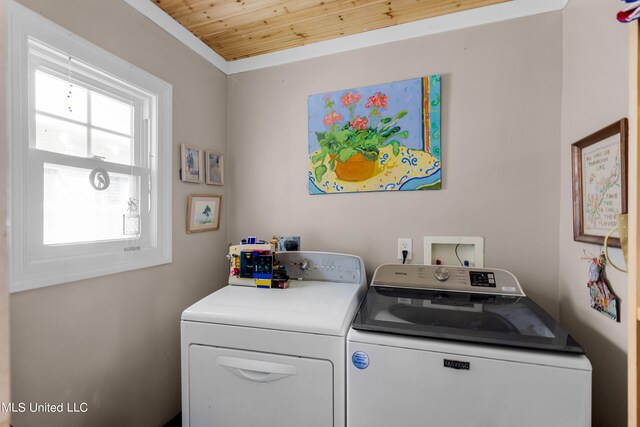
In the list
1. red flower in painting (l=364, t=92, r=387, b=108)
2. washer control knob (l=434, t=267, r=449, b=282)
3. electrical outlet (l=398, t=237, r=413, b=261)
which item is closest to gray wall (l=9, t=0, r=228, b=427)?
red flower in painting (l=364, t=92, r=387, b=108)

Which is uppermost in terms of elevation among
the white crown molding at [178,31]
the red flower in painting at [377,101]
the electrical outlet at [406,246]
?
the white crown molding at [178,31]

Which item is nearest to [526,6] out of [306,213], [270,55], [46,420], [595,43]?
[595,43]

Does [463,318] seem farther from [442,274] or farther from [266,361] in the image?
[266,361]

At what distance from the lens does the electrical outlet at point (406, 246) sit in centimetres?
181

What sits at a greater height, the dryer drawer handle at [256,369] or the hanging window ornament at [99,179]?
the hanging window ornament at [99,179]

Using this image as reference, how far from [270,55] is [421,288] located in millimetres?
1886

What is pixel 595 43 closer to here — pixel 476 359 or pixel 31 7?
pixel 476 359

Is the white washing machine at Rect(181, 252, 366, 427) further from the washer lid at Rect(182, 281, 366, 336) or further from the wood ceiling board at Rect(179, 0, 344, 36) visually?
the wood ceiling board at Rect(179, 0, 344, 36)

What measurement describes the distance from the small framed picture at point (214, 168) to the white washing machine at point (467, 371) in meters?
1.39

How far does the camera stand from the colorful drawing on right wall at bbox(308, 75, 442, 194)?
1.76 meters

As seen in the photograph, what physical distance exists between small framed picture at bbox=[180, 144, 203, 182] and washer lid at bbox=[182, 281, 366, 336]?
759mm

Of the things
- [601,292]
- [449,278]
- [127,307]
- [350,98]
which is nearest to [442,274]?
[449,278]

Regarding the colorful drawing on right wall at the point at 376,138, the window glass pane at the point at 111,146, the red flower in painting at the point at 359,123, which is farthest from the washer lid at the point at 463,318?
the window glass pane at the point at 111,146

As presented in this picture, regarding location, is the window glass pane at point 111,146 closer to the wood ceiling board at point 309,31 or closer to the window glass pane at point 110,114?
the window glass pane at point 110,114
